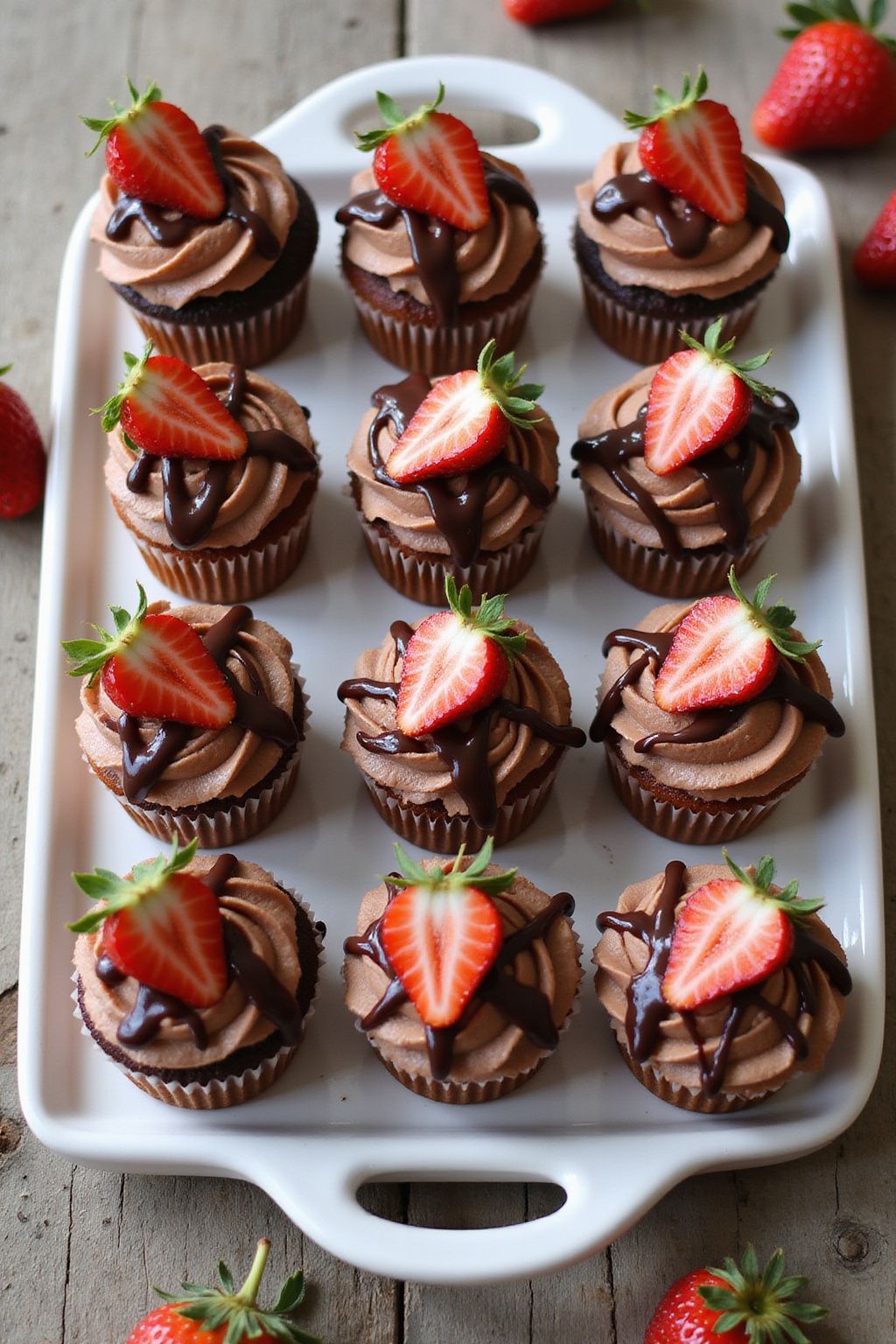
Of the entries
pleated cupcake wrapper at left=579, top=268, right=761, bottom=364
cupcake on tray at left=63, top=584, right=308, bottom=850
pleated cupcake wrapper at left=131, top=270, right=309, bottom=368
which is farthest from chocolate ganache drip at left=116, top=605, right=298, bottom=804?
pleated cupcake wrapper at left=579, top=268, right=761, bottom=364

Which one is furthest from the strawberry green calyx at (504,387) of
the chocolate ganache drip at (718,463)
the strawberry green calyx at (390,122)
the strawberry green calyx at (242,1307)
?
the strawberry green calyx at (242,1307)

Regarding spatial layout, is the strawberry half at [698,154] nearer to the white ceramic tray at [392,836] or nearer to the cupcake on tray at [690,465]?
the cupcake on tray at [690,465]

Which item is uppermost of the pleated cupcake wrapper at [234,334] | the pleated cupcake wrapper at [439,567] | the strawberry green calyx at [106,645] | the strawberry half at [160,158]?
the strawberry half at [160,158]

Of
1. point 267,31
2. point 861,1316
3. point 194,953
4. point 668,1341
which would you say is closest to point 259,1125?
point 194,953

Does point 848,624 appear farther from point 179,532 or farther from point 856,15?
point 856,15

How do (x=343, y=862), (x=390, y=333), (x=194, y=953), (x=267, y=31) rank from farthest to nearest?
1. (x=267, y=31)
2. (x=390, y=333)
3. (x=343, y=862)
4. (x=194, y=953)

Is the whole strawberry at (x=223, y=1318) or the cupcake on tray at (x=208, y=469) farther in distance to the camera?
the cupcake on tray at (x=208, y=469)
